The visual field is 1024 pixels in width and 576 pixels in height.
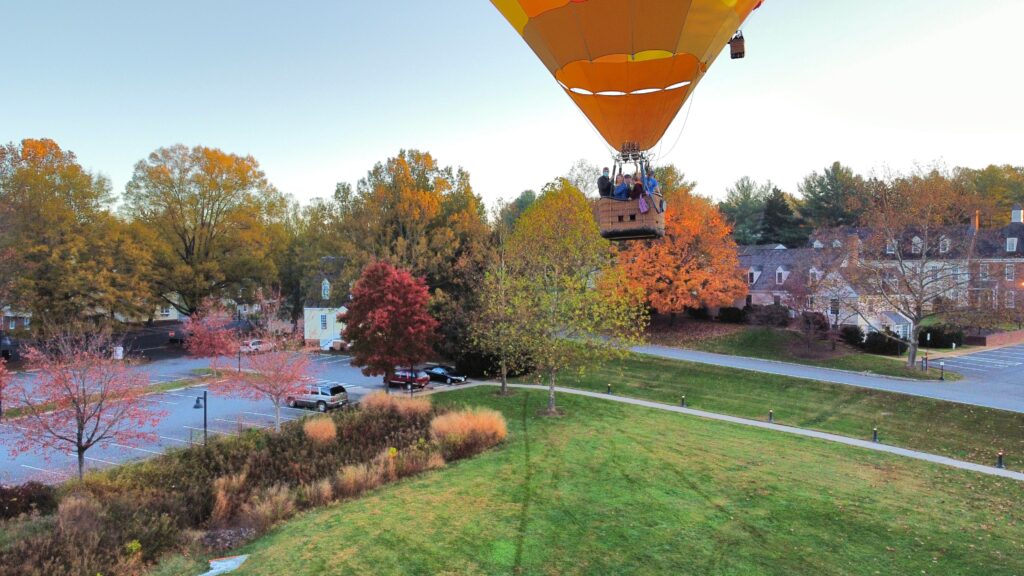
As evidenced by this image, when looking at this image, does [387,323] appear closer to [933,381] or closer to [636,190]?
[636,190]

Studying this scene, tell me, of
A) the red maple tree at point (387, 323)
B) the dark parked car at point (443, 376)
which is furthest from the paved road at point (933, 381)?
the red maple tree at point (387, 323)

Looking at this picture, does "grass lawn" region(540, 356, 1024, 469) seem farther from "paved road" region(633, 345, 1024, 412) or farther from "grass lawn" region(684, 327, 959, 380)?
"grass lawn" region(684, 327, 959, 380)

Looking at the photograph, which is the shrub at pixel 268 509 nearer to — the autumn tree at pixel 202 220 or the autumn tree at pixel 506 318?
the autumn tree at pixel 506 318

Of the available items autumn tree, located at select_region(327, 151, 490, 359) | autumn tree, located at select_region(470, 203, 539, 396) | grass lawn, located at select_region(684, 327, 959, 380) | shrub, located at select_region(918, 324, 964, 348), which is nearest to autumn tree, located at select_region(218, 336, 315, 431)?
autumn tree, located at select_region(470, 203, 539, 396)

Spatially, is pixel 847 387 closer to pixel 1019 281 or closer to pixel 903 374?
pixel 903 374

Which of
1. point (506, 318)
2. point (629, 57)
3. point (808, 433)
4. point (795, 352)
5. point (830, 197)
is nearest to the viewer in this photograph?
point (629, 57)

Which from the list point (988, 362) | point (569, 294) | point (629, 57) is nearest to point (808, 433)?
point (569, 294)

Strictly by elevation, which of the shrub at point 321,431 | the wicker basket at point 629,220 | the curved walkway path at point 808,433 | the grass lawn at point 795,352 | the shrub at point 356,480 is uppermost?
the wicker basket at point 629,220
